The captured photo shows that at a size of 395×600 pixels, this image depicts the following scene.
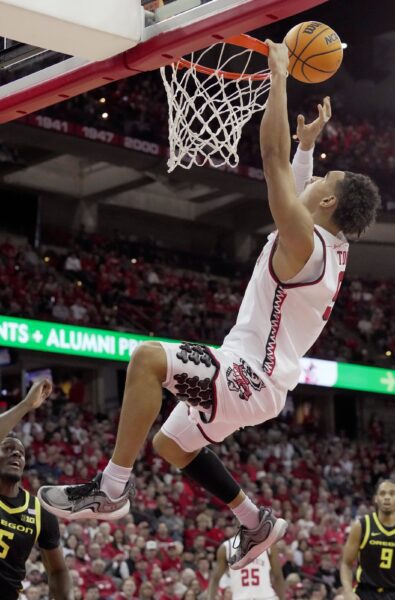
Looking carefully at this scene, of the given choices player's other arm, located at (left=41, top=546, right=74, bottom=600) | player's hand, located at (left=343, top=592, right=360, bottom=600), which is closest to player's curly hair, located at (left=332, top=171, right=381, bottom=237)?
player's other arm, located at (left=41, top=546, right=74, bottom=600)

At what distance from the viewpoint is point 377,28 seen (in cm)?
2739

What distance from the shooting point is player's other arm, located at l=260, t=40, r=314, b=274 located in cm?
475

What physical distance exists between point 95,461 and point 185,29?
11520 mm

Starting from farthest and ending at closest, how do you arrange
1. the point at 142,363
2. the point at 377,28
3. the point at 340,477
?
the point at 377,28 < the point at 340,477 < the point at 142,363

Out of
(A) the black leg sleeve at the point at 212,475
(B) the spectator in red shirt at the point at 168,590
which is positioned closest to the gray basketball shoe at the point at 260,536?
(A) the black leg sleeve at the point at 212,475

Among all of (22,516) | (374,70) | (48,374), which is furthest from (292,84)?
(22,516)

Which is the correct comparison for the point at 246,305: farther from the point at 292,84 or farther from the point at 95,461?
the point at 292,84

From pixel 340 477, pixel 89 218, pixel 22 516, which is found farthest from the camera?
pixel 89 218

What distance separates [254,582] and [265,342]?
22.1ft

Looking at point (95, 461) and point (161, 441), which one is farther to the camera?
point (95, 461)

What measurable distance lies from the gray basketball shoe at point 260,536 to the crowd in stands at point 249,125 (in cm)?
1739

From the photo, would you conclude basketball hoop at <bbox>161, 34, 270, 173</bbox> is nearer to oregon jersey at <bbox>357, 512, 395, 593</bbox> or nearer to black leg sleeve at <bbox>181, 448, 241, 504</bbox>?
black leg sleeve at <bbox>181, 448, 241, 504</bbox>

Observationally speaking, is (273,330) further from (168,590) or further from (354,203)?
(168,590)

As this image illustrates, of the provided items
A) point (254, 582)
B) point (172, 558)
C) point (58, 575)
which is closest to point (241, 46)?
point (58, 575)
